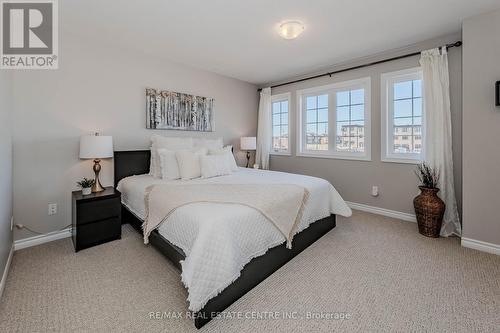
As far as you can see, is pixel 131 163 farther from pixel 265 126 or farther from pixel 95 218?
pixel 265 126

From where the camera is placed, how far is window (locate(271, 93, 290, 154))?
4.83 m

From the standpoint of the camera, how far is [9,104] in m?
2.26

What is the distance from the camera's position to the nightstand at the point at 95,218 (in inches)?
95.9

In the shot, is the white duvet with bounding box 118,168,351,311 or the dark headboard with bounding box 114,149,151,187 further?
the dark headboard with bounding box 114,149,151,187

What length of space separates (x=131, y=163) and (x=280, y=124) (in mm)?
3026

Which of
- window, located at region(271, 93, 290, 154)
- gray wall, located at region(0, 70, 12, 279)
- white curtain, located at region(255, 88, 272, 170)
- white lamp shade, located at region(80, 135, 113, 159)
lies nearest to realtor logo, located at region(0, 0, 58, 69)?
gray wall, located at region(0, 70, 12, 279)

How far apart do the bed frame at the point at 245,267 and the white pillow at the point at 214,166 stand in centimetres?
97

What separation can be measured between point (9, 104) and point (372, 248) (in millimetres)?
3979

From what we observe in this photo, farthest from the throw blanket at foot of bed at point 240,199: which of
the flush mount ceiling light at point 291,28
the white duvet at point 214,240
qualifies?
the flush mount ceiling light at point 291,28

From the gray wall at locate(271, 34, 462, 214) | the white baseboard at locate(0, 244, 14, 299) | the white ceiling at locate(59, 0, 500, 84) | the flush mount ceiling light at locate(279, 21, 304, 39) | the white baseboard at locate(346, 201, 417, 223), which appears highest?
the white ceiling at locate(59, 0, 500, 84)

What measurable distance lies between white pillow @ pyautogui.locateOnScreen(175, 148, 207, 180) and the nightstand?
30.7 inches

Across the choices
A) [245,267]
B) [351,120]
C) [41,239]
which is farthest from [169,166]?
[351,120]

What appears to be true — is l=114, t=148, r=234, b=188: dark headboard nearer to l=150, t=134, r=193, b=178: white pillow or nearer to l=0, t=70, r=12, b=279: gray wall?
l=150, t=134, r=193, b=178: white pillow

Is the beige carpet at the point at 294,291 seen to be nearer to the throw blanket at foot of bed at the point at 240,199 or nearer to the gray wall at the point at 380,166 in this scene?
the throw blanket at foot of bed at the point at 240,199
